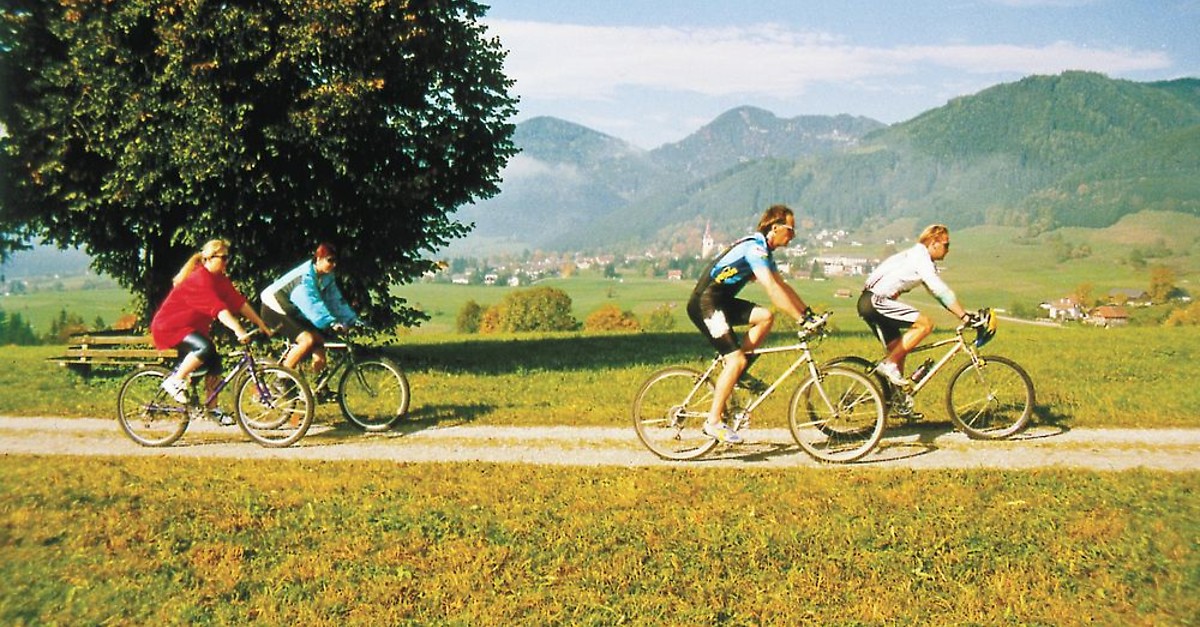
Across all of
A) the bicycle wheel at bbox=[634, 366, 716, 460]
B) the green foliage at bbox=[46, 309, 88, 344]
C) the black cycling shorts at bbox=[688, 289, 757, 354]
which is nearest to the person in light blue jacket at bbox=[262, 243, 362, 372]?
the bicycle wheel at bbox=[634, 366, 716, 460]

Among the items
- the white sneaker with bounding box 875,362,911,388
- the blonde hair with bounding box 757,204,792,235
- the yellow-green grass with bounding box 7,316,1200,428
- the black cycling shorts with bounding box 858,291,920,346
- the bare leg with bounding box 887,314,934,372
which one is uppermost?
the blonde hair with bounding box 757,204,792,235

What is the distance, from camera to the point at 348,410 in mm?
11125

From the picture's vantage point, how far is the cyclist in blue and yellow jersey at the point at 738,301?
850 cm

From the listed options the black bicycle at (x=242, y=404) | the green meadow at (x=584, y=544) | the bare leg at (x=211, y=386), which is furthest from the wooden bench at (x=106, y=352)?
the green meadow at (x=584, y=544)

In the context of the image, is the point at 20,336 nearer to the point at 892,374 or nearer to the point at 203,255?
the point at 203,255

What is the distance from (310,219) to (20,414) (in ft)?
22.6

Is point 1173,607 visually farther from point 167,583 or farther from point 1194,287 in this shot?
point 1194,287

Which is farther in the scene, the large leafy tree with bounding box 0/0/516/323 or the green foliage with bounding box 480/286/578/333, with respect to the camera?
the green foliage with bounding box 480/286/578/333

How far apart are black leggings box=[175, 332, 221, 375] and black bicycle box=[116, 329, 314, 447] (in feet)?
0.57

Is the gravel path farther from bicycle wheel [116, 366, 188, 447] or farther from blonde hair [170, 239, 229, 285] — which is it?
blonde hair [170, 239, 229, 285]

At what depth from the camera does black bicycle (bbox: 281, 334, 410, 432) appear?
11008 millimetres

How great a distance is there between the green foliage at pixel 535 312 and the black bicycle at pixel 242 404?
52017 millimetres

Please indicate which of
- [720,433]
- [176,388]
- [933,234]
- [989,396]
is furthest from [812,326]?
[176,388]

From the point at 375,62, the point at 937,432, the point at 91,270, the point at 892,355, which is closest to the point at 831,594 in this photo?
the point at 892,355
